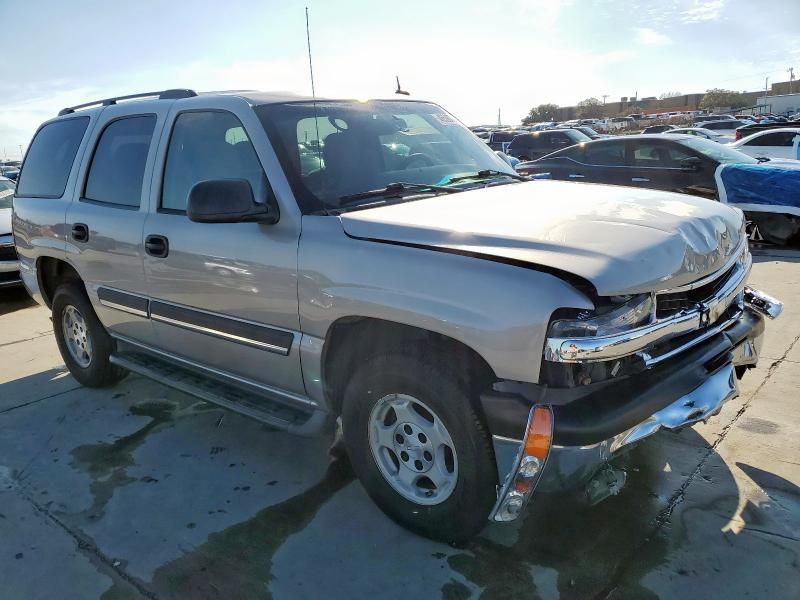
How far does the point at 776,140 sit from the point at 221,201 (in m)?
17.2

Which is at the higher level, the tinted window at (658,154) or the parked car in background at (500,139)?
the parked car in background at (500,139)

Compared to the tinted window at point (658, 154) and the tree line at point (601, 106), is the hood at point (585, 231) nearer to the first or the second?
the tinted window at point (658, 154)

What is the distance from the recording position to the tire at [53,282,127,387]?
468 centimetres

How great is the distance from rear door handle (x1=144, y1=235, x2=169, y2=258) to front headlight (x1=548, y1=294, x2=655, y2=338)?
7.57 feet

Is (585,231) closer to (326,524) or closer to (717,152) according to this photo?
(326,524)

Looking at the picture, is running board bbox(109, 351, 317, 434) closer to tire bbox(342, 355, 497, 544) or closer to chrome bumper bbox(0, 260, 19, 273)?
tire bbox(342, 355, 497, 544)

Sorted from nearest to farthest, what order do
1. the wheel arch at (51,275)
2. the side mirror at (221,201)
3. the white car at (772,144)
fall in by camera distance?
the side mirror at (221,201), the wheel arch at (51,275), the white car at (772,144)

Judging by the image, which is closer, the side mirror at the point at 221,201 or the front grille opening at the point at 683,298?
the front grille opening at the point at 683,298

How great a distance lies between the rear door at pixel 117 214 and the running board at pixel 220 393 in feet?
0.55

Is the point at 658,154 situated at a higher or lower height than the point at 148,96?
lower

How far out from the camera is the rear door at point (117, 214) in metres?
3.89

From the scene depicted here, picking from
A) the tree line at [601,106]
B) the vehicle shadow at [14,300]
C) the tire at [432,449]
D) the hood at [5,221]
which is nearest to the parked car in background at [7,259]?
the hood at [5,221]

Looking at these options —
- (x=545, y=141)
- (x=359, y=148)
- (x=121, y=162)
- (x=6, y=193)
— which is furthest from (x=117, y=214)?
(x=545, y=141)

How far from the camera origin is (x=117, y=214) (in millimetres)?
4012
